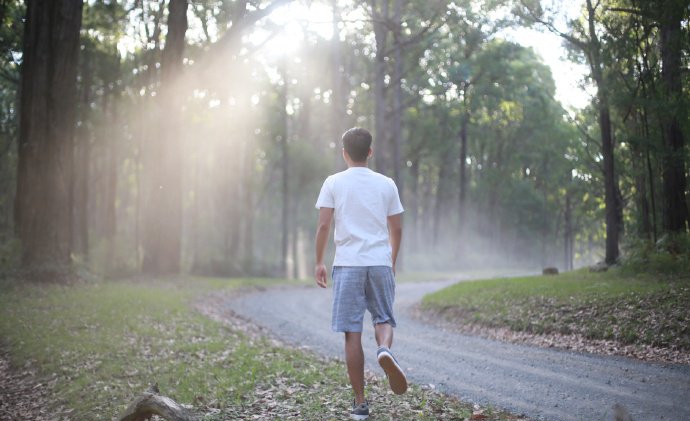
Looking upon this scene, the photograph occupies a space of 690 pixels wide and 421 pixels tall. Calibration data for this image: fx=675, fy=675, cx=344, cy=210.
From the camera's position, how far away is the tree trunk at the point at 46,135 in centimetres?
1831

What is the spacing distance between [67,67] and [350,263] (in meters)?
16.4

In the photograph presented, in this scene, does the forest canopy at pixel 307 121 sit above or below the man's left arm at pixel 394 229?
above

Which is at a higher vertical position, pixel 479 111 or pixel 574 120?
pixel 479 111

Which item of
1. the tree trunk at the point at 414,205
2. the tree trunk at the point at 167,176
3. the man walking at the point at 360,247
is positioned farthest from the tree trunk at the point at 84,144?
the tree trunk at the point at 414,205

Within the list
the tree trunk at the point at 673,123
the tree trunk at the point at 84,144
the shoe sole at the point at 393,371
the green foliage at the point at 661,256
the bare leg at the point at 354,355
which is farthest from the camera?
the tree trunk at the point at 84,144

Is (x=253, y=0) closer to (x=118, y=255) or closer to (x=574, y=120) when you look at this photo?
(x=574, y=120)

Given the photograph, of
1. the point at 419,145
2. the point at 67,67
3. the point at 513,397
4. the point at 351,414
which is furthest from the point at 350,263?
the point at 419,145

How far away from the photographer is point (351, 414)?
6047 mm

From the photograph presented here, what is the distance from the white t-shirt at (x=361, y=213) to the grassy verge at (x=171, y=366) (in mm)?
1568

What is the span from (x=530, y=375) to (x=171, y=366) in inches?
190

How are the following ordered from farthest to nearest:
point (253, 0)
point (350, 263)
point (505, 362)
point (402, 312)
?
1. point (402, 312)
2. point (253, 0)
3. point (505, 362)
4. point (350, 263)

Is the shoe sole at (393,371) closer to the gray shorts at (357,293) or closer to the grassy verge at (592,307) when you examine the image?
the gray shorts at (357,293)

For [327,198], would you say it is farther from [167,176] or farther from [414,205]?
[414,205]

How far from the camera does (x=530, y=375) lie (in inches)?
335
